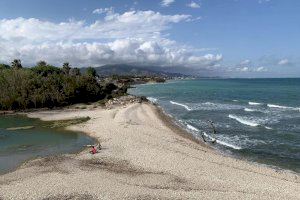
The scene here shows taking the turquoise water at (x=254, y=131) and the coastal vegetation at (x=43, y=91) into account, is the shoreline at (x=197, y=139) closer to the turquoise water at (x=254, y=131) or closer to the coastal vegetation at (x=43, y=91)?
the turquoise water at (x=254, y=131)

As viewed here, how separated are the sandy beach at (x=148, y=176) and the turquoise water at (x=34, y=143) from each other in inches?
98.2

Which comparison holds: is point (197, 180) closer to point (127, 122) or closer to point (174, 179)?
point (174, 179)

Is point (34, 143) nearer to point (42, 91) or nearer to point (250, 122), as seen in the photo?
point (250, 122)

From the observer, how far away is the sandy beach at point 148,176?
88.2ft

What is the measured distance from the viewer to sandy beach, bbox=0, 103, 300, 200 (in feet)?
88.2

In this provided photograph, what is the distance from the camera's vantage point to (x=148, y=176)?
101ft

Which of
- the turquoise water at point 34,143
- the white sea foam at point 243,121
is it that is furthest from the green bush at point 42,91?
the white sea foam at point 243,121

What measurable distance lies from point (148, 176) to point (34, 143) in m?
20.6

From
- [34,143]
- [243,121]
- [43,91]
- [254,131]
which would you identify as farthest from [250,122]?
[43,91]

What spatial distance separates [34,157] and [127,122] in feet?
65.2

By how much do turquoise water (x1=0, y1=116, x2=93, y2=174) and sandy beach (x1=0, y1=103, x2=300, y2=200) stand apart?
250 centimetres

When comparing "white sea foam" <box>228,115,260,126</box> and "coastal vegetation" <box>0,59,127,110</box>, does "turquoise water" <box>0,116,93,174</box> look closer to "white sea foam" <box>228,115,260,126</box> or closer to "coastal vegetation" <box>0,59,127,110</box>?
"coastal vegetation" <box>0,59,127,110</box>

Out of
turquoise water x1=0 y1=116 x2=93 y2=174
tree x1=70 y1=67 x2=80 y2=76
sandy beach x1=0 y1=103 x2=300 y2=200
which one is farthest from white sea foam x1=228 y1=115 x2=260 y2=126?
tree x1=70 y1=67 x2=80 y2=76

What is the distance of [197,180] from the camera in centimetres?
2969
